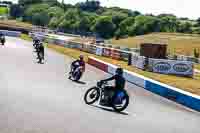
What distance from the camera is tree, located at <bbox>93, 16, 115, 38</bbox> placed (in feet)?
455

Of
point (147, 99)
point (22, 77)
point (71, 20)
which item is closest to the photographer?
point (147, 99)

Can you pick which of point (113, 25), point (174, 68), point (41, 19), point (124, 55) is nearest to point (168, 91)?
point (174, 68)

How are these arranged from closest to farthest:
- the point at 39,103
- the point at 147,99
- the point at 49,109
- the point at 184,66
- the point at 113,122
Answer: the point at 113,122 < the point at 49,109 < the point at 39,103 < the point at 147,99 < the point at 184,66

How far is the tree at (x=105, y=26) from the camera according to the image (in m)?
139

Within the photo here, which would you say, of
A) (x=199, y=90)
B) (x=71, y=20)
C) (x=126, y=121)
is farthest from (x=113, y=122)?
(x=71, y=20)

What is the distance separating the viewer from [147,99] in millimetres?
23453

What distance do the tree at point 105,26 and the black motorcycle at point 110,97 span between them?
120 m

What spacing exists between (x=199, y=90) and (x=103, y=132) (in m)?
16.4

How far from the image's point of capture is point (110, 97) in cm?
1823

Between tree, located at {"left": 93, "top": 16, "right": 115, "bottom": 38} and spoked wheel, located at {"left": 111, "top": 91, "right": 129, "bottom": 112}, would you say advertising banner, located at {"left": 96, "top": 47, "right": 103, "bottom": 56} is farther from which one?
tree, located at {"left": 93, "top": 16, "right": 115, "bottom": 38}

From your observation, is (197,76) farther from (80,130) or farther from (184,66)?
(80,130)

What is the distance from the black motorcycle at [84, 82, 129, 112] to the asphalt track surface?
0.29 metres

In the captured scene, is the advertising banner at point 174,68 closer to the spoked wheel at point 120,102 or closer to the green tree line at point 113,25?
the spoked wheel at point 120,102

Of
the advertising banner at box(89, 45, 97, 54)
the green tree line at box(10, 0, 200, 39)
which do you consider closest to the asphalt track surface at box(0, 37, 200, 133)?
the advertising banner at box(89, 45, 97, 54)
